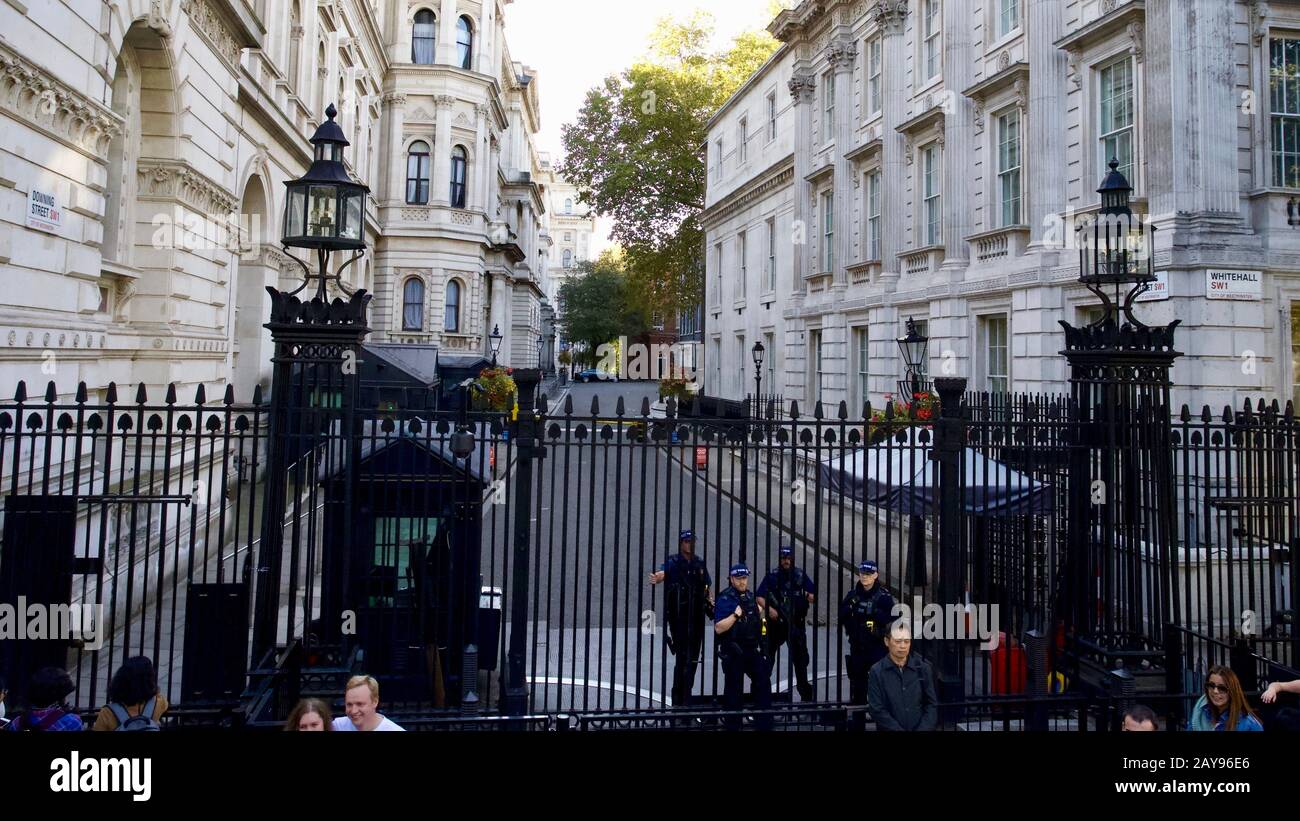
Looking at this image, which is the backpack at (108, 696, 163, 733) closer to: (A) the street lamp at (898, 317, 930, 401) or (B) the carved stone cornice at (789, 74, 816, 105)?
(A) the street lamp at (898, 317, 930, 401)

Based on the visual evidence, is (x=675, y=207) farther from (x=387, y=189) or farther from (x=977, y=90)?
(x=977, y=90)

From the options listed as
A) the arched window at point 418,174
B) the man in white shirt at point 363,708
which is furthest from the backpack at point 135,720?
the arched window at point 418,174

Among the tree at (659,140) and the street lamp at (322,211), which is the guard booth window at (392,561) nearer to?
the street lamp at (322,211)

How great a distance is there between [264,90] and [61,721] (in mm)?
16420

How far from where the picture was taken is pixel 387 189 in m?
38.3

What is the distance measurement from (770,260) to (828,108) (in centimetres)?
687

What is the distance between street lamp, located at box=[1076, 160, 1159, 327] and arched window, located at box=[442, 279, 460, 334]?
35228mm

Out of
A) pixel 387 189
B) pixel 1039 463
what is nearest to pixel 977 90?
pixel 1039 463

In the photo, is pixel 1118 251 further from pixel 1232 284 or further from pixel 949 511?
pixel 1232 284

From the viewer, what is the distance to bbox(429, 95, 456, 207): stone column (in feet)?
127

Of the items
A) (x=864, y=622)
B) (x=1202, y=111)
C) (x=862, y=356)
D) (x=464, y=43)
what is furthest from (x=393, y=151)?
(x=864, y=622)

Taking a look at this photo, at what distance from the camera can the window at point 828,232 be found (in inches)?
1095

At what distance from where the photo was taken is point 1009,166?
1838 cm

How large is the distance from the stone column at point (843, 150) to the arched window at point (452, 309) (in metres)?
20.1
